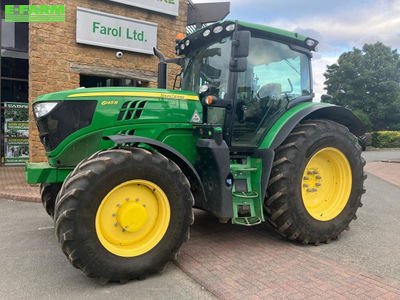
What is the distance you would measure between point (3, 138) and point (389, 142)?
91.4 feet

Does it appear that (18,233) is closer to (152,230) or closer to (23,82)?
(152,230)

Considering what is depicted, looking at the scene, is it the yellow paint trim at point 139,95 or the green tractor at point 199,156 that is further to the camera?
the yellow paint trim at point 139,95

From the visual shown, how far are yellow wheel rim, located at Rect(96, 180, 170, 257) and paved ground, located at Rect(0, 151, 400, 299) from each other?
1.13ft

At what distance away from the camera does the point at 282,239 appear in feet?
14.2

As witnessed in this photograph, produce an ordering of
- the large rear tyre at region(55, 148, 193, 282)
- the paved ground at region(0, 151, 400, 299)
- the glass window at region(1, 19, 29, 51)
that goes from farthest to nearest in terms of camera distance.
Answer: the glass window at region(1, 19, 29, 51)
the paved ground at region(0, 151, 400, 299)
the large rear tyre at region(55, 148, 193, 282)

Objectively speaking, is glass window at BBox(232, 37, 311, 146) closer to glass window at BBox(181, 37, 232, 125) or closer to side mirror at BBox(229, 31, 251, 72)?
glass window at BBox(181, 37, 232, 125)

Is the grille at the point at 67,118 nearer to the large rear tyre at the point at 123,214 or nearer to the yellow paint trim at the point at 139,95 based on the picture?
the yellow paint trim at the point at 139,95

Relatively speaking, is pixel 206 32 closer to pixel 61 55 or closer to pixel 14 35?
pixel 61 55

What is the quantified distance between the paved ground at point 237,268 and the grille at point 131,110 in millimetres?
1593

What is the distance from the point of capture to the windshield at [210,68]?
4.04 meters

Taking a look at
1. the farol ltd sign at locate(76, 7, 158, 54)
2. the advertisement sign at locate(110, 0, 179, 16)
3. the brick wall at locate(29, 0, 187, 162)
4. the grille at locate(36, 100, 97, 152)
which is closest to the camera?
the grille at locate(36, 100, 97, 152)

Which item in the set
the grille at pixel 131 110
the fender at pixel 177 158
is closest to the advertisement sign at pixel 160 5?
the grille at pixel 131 110

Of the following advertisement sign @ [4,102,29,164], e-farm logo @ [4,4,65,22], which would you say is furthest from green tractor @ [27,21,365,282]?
advertisement sign @ [4,102,29,164]

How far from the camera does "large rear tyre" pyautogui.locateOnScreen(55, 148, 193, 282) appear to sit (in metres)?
2.83
